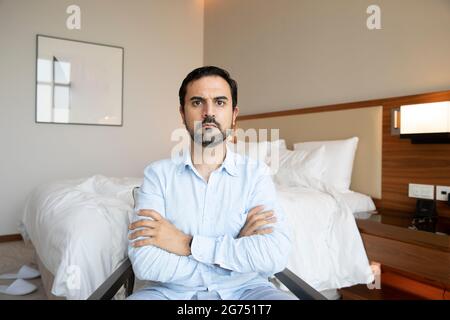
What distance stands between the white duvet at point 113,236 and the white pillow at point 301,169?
0.20m

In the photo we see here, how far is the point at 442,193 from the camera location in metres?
2.06

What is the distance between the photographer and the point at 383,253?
1811mm

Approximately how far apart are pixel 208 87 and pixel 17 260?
275 cm

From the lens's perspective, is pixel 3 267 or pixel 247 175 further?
pixel 3 267

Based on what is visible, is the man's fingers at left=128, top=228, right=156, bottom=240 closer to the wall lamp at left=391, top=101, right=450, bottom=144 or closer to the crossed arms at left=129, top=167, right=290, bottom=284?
the crossed arms at left=129, top=167, right=290, bottom=284

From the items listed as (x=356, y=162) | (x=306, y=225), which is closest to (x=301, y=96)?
(x=356, y=162)

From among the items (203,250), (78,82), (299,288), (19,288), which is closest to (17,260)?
(19,288)

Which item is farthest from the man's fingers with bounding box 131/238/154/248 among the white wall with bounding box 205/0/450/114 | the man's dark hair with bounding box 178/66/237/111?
the white wall with bounding box 205/0/450/114

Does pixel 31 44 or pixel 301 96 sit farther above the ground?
pixel 31 44

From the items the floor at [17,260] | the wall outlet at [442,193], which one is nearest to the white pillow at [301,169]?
the wall outlet at [442,193]

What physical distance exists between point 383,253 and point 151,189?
1326 mm

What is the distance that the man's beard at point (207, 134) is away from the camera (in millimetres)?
1293

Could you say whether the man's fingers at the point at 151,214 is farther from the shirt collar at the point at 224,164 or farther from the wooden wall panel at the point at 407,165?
the wooden wall panel at the point at 407,165
